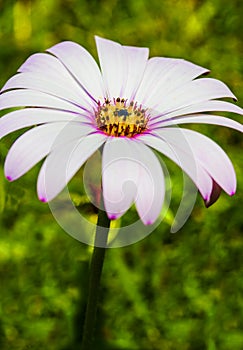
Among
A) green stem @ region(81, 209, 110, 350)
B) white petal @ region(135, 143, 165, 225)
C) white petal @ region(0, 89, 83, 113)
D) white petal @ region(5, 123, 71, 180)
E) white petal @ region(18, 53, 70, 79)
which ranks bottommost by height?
green stem @ region(81, 209, 110, 350)

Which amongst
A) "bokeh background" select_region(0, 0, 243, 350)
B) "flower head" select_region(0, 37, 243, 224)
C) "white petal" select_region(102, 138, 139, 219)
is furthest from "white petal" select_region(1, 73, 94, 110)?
"bokeh background" select_region(0, 0, 243, 350)

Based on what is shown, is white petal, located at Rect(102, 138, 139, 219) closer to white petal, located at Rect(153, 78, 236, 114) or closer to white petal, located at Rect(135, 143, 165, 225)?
white petal, located at Rect(135, 143, 165, 225)

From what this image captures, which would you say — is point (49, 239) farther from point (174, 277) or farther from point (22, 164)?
point (22, 164)

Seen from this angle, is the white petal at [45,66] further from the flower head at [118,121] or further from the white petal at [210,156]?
the white petal at [210,156]

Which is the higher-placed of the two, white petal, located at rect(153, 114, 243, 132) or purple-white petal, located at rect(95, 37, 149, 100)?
purple-white petal, located at rect(95, 37, 149, 100)

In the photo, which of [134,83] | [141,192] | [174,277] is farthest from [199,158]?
[174,277]

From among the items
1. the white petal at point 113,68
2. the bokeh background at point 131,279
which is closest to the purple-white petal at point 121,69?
the white petal at point 113,68
